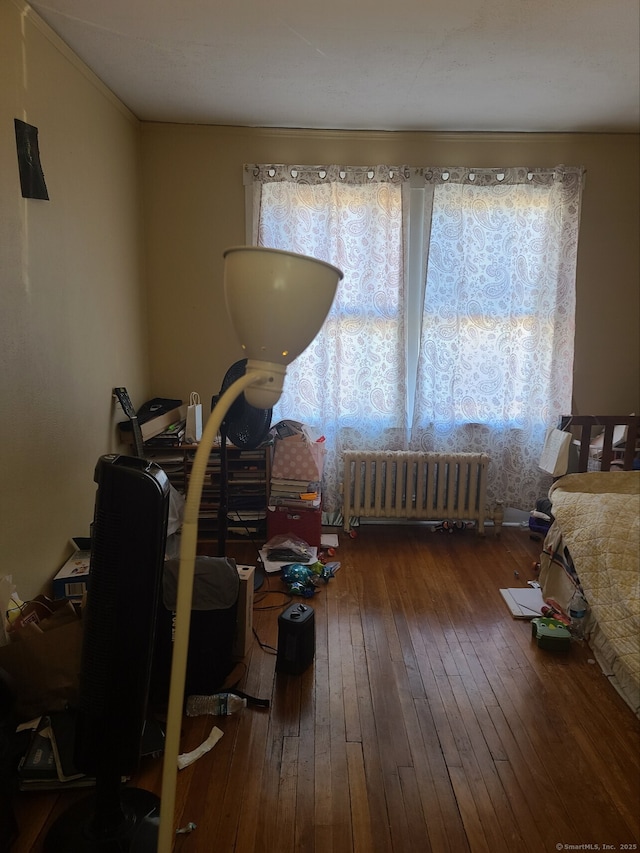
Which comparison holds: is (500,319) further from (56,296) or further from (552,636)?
(56,296)

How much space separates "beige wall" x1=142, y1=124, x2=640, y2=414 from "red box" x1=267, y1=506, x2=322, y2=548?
3.13ft

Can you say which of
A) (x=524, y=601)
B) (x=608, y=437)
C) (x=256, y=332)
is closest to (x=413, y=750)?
(x=524, y=601)

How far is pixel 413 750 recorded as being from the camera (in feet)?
5.74

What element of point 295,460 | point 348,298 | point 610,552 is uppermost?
point 348,298

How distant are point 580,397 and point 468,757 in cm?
251

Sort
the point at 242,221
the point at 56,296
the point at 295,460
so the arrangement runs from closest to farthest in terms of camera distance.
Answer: the point at 56,296 → the point at 295,460 → the point at 242,221

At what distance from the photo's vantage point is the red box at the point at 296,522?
319cm

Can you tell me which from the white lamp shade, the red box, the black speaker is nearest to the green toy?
the black speaker

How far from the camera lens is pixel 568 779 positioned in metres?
1.64

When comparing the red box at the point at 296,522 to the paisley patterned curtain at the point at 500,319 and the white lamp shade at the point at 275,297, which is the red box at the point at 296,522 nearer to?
the paisley patterned curtain at the point at 500,319

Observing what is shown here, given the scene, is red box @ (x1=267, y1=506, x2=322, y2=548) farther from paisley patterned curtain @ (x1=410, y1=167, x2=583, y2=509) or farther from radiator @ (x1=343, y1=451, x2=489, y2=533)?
paisley patterned curtain @ (x1=410, y1=167, x2=583, y2=509)

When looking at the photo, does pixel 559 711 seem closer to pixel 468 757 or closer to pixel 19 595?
pixel 468 757

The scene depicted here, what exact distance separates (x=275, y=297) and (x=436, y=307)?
2.77m

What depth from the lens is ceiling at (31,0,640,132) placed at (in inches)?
77.5
